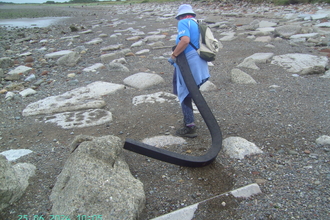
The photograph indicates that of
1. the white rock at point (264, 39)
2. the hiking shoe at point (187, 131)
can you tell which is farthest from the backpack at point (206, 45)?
the white rock at point (264, 39)

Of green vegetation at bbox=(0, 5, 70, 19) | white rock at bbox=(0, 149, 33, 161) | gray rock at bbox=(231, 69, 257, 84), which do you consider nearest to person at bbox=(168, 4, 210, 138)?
white rock at bbox=(0, 149, 33, 161)

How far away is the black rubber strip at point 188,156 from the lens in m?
2.44

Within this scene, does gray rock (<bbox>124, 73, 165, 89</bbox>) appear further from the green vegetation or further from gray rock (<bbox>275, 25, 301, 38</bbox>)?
the green vegetation

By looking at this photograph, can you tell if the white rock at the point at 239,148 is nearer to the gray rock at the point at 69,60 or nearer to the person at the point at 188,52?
the person at the point at 188,52

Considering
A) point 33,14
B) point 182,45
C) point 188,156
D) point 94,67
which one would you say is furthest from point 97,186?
point 33,14

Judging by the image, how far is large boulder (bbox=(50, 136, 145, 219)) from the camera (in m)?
1.91

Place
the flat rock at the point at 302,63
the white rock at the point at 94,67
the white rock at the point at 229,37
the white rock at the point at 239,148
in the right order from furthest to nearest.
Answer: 1. the white rock at the point at 229,37
2. the white rock at the point at 94,67
3. the flat rock at the point at 302,63
4. the white rock at the point at 239,148

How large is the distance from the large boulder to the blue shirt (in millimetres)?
1403

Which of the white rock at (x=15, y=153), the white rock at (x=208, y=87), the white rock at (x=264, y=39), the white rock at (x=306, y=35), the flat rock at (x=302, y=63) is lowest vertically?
the white rock at (x=15, y=153)

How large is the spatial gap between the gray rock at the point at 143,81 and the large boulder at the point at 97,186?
103 inches

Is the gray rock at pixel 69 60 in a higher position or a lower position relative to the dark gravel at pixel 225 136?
higher

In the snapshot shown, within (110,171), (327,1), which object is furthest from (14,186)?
(327,1)

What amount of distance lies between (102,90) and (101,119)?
1181mm

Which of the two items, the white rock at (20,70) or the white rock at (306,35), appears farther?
the white rock at (306,35)
